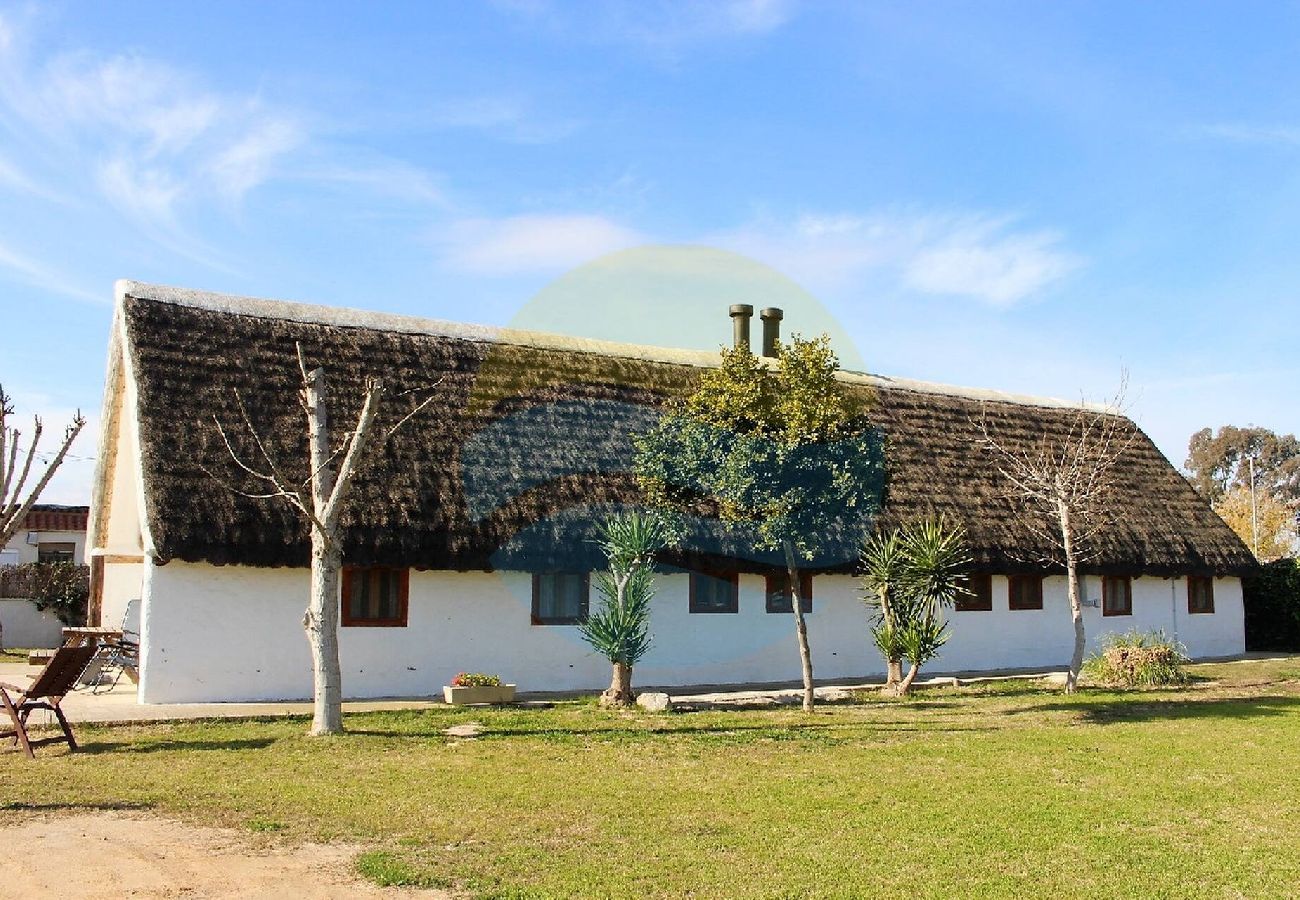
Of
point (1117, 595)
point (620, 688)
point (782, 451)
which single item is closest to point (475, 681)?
point (620, 688)

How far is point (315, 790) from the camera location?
8641 mm

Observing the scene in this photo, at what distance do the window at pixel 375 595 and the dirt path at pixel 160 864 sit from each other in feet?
24.6

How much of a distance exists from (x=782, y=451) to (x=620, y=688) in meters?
3.59

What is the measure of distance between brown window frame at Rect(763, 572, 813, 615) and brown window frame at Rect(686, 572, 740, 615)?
1.59 feet

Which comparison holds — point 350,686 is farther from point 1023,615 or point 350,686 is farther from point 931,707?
point 1023,615

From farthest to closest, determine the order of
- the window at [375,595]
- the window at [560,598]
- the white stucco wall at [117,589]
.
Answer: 1. the white stucco wall at [117,589]
2. the window at [560,598]
3. the window at [375,595]

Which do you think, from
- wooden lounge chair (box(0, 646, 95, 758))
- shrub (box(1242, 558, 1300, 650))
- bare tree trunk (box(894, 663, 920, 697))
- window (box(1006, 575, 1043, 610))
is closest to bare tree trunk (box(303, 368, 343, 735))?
wooden lounge chair (box(0, 646, 95, 758))

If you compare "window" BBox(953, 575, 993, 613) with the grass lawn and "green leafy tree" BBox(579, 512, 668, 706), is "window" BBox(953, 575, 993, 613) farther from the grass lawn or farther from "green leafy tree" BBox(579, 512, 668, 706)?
"green leafy tree" BBox(579, 512, 668, 706)

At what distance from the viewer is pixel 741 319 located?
73.2ft

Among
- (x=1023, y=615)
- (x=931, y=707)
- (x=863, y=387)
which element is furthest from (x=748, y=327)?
(x=931, y=707)

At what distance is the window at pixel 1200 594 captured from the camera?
23156 mm

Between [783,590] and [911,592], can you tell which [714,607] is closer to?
[783,590]

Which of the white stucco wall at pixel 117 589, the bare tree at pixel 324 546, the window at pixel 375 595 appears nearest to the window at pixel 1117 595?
the window at pixel 375 595

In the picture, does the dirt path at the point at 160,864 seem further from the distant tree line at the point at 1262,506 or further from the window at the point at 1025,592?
the distant tree line at the point at 1262,506
